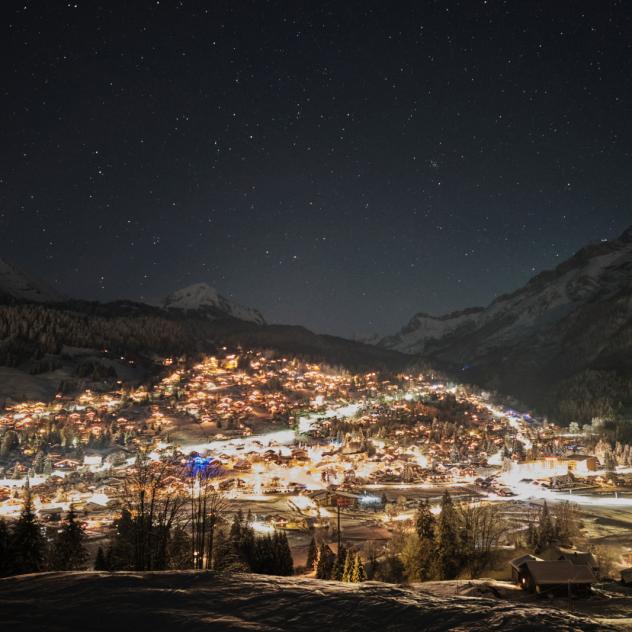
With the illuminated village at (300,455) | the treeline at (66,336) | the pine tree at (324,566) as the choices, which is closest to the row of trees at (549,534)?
the illuminated village at (300,455)

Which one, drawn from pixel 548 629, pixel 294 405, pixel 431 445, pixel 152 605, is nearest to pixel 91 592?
pixel 152 605

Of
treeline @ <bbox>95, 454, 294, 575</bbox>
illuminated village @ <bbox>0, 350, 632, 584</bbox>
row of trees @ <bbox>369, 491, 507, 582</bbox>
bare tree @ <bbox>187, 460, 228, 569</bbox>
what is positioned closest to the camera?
bare tree @ <bbox>187, 460, 228, 569</bbox>

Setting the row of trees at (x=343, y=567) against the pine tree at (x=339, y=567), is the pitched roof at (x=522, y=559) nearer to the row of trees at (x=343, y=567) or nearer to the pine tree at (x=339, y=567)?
the row of trees at (x=343, y=567)

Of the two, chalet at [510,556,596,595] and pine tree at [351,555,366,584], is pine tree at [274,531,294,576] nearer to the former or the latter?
pine tree at [351,555,366,584]

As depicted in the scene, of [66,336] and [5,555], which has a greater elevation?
[66,336]

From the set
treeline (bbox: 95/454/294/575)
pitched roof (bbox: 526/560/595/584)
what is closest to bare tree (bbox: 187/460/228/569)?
treeline (bbox: 95/454/294/575)

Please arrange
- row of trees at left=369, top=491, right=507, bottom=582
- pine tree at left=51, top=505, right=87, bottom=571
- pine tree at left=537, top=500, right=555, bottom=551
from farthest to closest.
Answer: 1. pine tree at left=537, top=500, right=555, bottom=551
2. row of trees at left=369, top=491, right=507, bottom=582
3. pine tree at left=51, top=505, right=87, bottom=571

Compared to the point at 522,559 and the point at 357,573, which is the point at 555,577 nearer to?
the point at 522,559

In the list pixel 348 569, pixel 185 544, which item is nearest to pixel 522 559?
pixel 348 569
